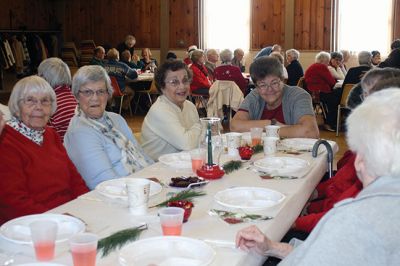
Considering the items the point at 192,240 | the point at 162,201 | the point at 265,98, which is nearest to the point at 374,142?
the point at 192,240

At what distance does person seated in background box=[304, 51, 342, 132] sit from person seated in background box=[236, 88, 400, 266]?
22.5ft

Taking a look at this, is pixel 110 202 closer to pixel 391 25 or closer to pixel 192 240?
pixel 192 240

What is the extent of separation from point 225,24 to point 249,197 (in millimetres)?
9778

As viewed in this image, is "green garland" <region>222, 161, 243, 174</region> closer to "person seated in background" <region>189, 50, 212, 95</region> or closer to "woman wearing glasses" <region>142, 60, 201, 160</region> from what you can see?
"woman wearing glasses" <region>142, 60, 201, 160</region>

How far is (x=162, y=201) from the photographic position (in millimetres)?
2070

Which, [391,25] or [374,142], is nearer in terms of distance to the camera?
[374,142]

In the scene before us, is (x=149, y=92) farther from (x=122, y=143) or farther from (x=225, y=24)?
(x=122, y=143)

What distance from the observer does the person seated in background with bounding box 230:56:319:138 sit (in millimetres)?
3568

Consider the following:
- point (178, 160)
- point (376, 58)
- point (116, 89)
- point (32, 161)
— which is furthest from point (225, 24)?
point (32, 161)

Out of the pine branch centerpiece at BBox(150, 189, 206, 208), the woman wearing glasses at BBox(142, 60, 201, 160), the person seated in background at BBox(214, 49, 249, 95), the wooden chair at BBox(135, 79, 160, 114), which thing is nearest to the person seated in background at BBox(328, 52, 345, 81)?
the person seated in background at BBox(214, 49, 249, 95)

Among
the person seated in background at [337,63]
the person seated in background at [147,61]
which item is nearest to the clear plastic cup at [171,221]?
the person seated in background at [337,63]

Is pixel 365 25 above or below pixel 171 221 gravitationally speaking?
above

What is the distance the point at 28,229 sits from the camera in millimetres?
1674

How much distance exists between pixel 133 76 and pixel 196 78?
3.85 feet
